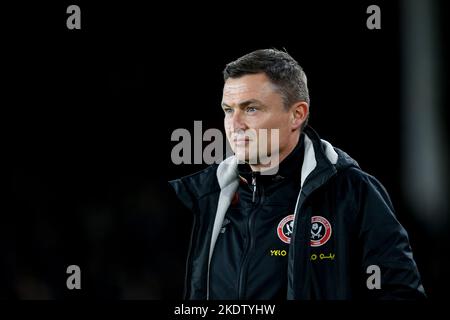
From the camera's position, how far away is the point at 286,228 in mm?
2088

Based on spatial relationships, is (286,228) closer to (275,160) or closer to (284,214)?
(284,214)

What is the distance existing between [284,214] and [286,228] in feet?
0.18

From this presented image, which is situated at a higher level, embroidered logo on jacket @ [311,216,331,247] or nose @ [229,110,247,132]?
nose @ [229,110,247,132]

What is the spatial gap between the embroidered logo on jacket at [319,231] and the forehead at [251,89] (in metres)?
0.42

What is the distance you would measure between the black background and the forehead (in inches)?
85.3

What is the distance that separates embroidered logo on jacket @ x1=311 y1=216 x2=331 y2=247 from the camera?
6.60 feet

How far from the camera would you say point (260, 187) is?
220 centimetres

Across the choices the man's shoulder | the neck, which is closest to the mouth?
the neck

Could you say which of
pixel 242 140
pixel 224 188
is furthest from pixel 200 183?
pixel 242 140

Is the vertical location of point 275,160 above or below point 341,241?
above

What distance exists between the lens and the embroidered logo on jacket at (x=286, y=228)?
2.07 metres

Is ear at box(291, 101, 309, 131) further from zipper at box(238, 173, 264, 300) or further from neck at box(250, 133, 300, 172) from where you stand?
zipper at box(238, 173, 264, 300)

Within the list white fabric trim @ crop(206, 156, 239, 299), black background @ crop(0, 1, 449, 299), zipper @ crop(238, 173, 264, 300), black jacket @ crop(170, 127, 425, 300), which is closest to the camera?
black jacket @ crop(170, 127, 425, 300)

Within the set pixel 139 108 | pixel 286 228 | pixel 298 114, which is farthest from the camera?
pixel 139 108
